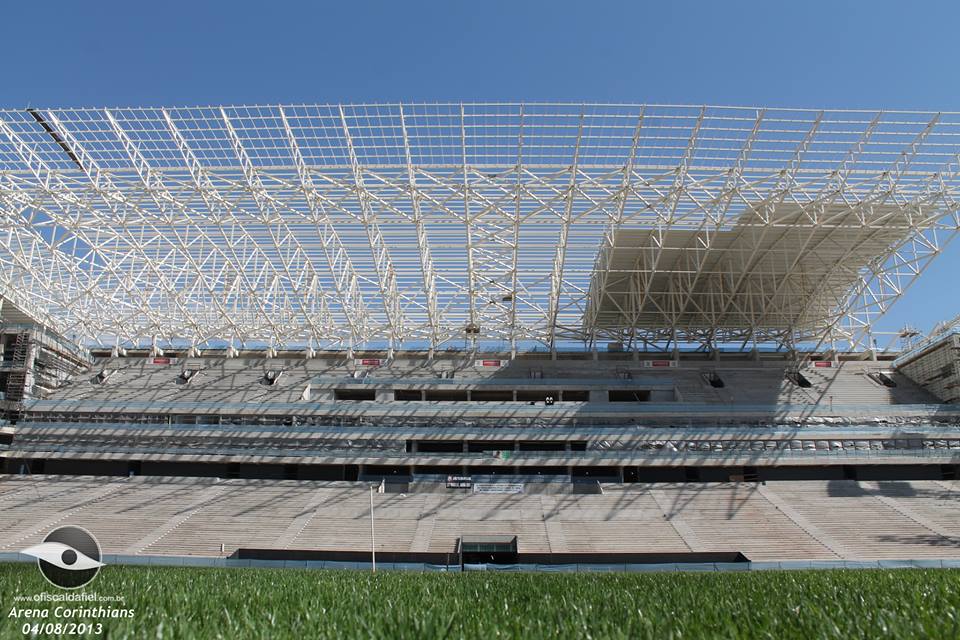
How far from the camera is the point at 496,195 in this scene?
4206 cm

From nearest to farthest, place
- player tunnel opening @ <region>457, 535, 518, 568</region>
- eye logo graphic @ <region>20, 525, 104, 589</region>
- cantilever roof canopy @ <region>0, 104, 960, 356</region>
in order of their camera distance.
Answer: eye logo graphic @ <region>20, 525, 104, 589</region> → player tunnel opening @ <region>457, 535, 518, 568</region> → cantilever roof canopy @ <region>0, 104, 960, 356</region>

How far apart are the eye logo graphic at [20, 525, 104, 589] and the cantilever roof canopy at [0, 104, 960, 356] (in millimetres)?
29956

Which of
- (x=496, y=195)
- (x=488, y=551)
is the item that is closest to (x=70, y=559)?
(x=488, y=551)

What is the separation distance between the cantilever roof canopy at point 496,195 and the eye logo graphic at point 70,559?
30.0 m

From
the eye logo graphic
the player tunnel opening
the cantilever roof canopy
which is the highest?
the cantilever roof canopy

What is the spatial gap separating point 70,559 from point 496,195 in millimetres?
36184

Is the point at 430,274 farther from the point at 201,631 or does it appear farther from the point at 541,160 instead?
the point at 201,631

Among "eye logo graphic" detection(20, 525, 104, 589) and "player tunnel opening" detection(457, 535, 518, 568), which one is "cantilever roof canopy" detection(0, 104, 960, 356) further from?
"eye logo graphic" detection(20, 525, 104, 589)

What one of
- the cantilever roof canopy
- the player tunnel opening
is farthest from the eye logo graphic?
the cantilever roof canopy

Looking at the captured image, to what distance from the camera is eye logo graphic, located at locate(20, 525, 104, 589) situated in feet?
25.4

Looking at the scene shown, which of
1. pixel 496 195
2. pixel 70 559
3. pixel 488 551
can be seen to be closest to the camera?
pixel 70 559

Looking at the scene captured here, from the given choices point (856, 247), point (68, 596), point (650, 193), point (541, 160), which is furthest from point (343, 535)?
point (856, 247)

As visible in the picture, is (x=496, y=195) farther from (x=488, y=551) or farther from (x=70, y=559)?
(x=70, y=559)

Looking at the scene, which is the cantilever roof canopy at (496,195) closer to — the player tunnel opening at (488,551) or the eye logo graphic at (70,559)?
the player tunnel opening at (488,551)
